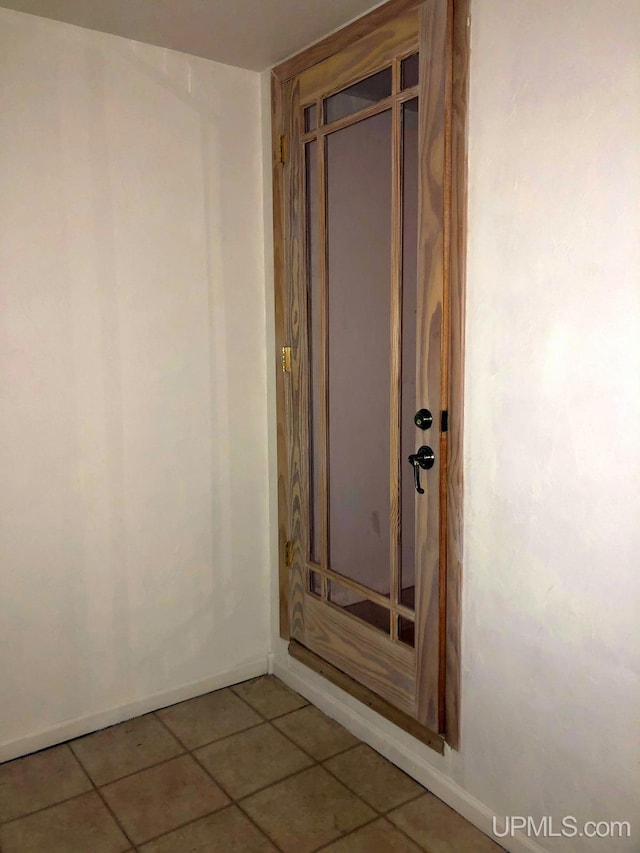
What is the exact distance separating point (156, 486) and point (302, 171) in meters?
1.25

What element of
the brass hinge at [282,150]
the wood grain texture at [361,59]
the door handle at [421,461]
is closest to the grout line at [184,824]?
the door handle at [421,461]

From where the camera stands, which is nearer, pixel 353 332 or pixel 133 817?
pixel 133 817

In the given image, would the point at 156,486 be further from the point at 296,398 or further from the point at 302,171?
the point at 302,171

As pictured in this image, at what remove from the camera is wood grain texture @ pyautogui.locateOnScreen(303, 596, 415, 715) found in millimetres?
2293

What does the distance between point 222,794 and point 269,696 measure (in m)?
0.59

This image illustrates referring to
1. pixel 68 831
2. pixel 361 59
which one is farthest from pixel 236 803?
pixel 361 59

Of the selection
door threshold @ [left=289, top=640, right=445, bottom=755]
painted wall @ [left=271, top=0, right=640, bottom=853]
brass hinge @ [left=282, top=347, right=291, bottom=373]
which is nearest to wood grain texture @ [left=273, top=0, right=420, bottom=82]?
painted wall @ [left=271, top=0, right=640, bottom=853]

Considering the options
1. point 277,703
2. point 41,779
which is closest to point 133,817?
point 41,779

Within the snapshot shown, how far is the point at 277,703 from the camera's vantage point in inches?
108

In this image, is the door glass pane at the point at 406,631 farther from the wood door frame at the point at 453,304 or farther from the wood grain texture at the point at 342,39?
the wood grain texture at the point at 342,39

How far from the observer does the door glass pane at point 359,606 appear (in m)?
2.40

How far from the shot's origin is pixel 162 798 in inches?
87.1

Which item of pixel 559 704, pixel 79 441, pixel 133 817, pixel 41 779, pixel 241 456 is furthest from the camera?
pixel 241 456

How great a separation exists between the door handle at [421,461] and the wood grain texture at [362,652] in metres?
0.55
